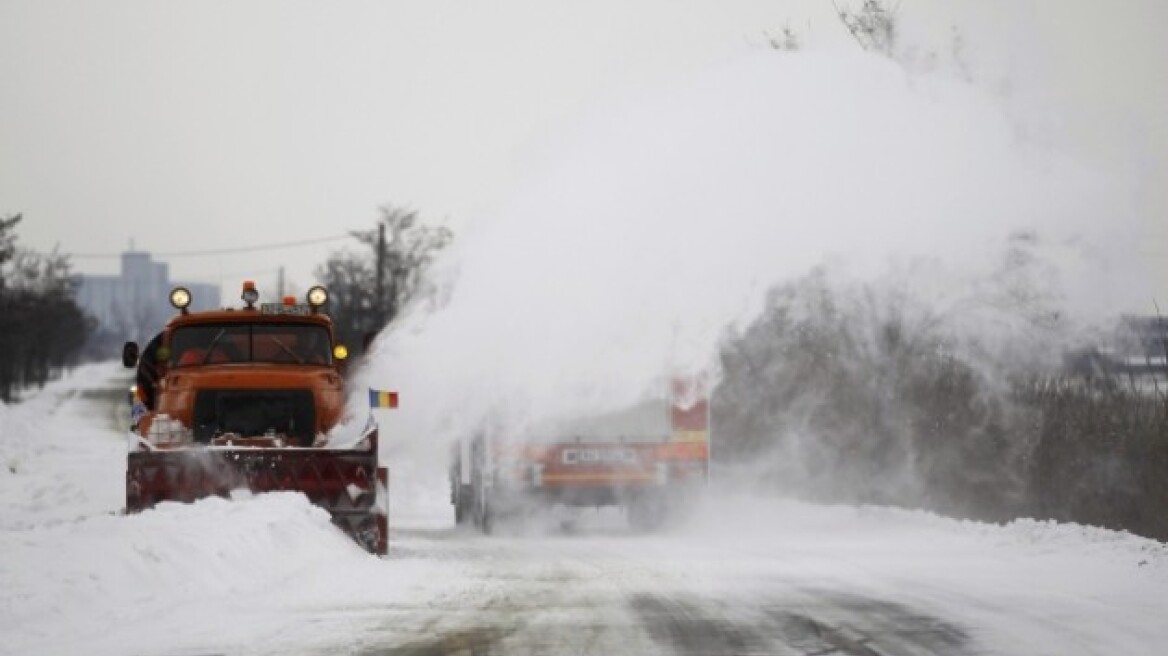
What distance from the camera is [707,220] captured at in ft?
73.8

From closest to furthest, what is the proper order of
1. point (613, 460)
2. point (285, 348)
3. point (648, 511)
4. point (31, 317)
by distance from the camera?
point (285, 348)
point (613, 460)
point (648, 511)
point (31, 317)

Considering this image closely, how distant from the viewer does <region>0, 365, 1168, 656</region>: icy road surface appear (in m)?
10.0

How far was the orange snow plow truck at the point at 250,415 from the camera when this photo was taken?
1698 cm

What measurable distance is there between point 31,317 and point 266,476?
58.4m

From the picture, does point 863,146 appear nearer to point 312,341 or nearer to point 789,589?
point 312,341

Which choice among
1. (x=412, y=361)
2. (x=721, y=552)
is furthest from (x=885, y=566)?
(x=412, y=361)

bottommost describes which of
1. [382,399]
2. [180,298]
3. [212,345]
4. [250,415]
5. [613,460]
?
[613,460]

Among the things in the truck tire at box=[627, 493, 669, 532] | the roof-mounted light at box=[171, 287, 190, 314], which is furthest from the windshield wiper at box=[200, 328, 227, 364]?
the truck tire at box=[627, 493, 669, 532]

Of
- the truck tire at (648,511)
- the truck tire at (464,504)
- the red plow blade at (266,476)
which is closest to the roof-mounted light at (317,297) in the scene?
the red plow blade at (266,476)

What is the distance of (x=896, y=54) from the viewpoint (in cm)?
2495

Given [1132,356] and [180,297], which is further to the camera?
[1132,356]

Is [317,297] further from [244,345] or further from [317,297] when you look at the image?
[244,345]

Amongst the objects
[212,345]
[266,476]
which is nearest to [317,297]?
[212,345]

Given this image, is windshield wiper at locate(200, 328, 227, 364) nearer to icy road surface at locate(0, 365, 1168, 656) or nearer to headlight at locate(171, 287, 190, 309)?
headlight at locate(171, 287, 190, 309)
